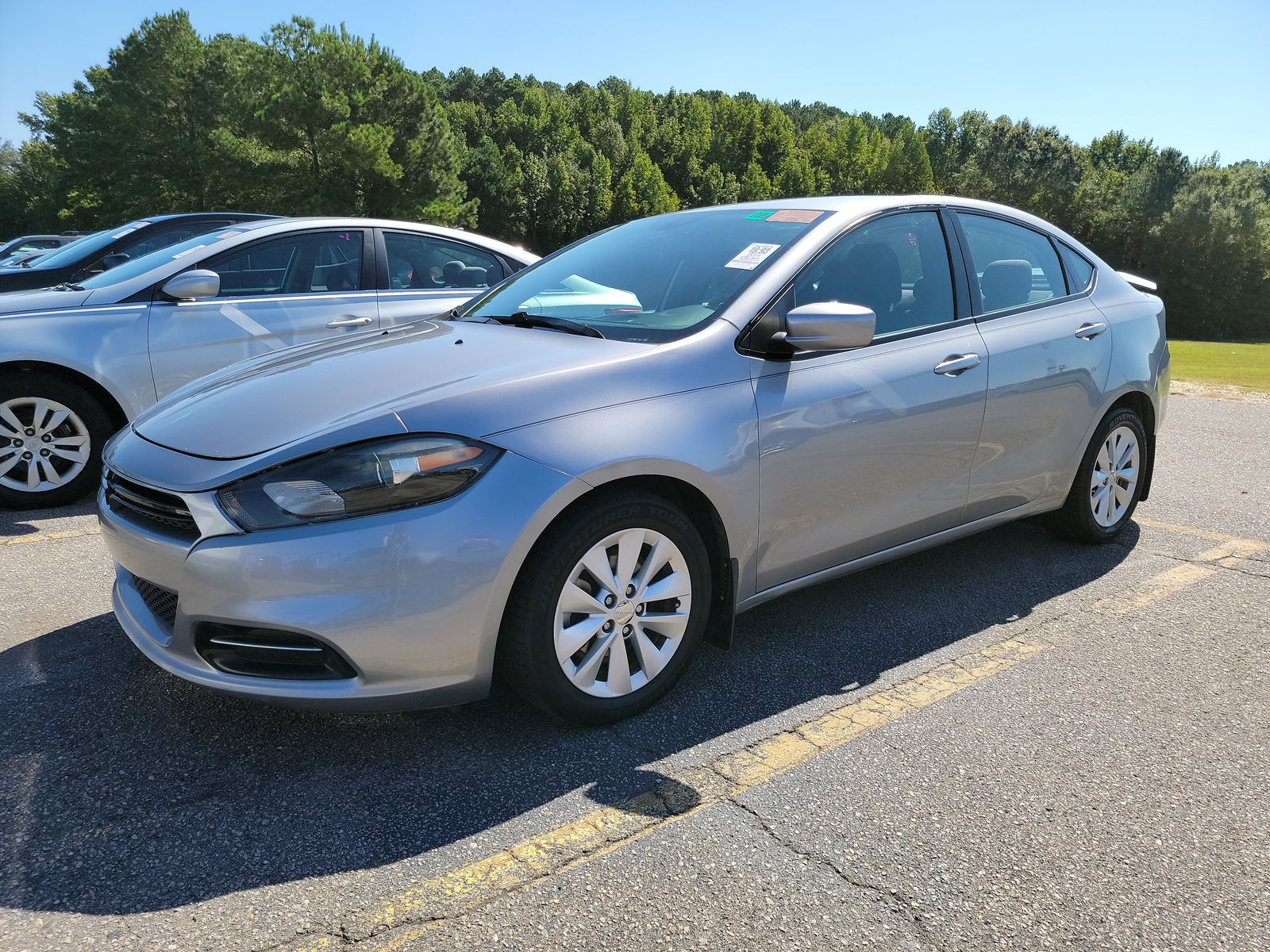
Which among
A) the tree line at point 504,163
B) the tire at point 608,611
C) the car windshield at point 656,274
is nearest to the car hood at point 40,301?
the car windshield at point 656,274

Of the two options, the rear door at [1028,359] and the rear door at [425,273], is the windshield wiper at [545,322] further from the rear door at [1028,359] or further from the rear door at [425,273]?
the rear door at [425,273]

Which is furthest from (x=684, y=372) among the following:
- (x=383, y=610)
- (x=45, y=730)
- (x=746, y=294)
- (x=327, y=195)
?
(x=327, y=195)

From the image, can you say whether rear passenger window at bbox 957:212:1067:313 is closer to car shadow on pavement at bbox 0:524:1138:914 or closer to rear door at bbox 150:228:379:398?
car shadow on pavement at bbox 0:524:1138:914

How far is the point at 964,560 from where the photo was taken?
14.9ft

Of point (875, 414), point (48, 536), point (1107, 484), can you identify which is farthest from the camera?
point (48, 536)

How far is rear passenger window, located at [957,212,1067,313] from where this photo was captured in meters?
3.94

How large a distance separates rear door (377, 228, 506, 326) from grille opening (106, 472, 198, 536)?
3218 millimetres

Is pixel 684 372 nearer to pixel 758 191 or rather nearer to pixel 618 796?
pixel 618 796

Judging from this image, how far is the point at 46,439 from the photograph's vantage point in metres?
5.19

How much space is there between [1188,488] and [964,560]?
8.41ft

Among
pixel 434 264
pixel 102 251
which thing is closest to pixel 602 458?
pixel 434 264

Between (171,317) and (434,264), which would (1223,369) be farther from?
(171,317)

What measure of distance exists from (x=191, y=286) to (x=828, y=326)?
388 centimetres

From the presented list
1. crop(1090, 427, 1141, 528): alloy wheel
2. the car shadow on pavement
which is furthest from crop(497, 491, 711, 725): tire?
crop(1090, 427, 1141, 528): alloy wheel
